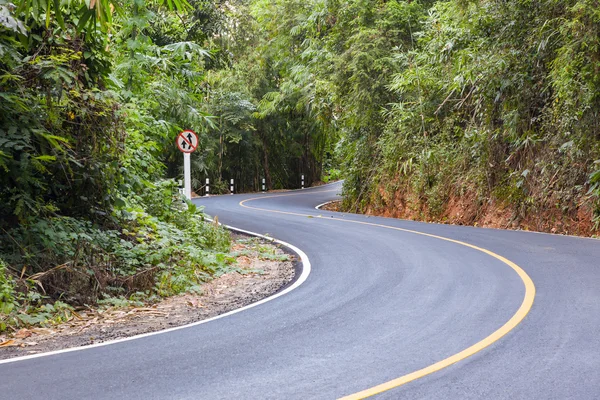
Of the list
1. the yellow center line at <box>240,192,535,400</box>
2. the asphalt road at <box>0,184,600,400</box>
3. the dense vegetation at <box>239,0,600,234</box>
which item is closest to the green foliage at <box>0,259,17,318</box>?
the asphalt road at <box>0,184,600,400</box>

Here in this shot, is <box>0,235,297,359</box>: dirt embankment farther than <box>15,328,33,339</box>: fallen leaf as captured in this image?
No

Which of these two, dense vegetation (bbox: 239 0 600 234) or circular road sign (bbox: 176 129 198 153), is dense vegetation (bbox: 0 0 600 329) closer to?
dense vegetation (bbox: 239 0 600 234)

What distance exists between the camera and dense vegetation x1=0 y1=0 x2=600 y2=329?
8.22 metres

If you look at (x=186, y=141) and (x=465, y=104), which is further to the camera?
(x=465, y=104)

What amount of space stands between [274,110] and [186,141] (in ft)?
64.1

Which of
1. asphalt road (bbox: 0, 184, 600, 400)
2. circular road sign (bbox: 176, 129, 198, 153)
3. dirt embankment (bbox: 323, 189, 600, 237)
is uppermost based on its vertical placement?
circular road sign (bbox: 176, 129, 198, 153)

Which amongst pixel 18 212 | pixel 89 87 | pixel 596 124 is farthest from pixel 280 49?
pixel 18 212

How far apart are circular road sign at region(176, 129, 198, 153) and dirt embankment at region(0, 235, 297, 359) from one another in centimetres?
464

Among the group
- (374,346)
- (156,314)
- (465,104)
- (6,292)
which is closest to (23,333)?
(6,292)

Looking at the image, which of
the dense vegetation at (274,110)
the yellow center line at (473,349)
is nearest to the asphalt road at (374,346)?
the yellow center line at (473,349)

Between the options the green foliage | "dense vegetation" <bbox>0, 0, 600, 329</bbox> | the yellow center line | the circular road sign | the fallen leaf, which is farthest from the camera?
the circular road sign

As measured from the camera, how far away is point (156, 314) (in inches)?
302

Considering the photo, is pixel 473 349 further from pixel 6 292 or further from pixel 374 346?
pixel 6 292

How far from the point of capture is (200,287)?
9.39 m
